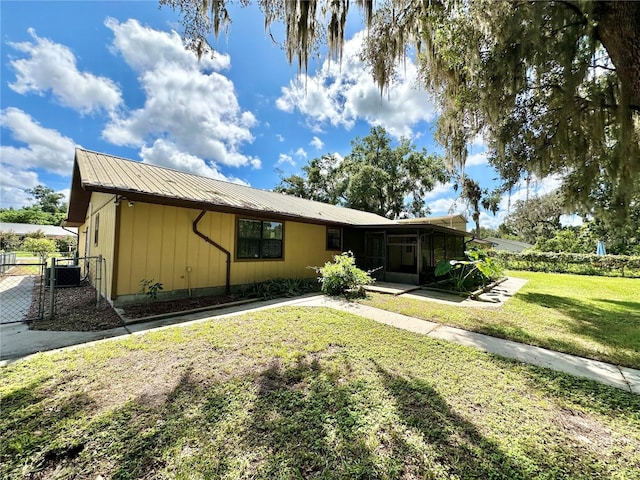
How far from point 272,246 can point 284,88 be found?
6751 millimetres

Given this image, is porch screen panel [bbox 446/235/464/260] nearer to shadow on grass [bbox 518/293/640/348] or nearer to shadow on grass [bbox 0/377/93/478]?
shadow on grass [bbox 518/293/640/348]

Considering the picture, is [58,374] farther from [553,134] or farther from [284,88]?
[284,88]

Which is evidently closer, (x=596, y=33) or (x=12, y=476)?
(x=12, y=476)

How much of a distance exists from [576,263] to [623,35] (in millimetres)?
17827

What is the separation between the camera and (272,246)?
8.54 metres

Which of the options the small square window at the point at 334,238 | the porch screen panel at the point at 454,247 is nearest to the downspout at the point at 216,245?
the small square window at the point at 334,238

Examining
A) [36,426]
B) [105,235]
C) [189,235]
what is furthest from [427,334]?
[105,235]

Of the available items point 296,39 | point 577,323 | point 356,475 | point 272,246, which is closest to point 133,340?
point 356,475

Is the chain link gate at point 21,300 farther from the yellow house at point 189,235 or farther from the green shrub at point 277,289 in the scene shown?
the green shrub at point 277,289

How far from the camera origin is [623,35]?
3.50m

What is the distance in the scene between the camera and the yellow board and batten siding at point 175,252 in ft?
18.8

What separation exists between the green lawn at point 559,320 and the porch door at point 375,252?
3.27 metres

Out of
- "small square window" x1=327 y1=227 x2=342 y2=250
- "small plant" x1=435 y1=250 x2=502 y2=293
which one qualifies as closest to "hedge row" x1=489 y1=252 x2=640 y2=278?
"small plant" x1=435 y1=250 x2=502 y2=293

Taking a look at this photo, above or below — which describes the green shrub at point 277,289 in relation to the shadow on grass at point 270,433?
above
